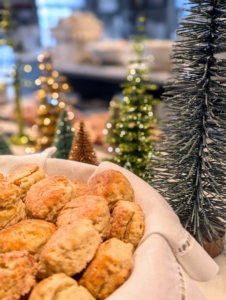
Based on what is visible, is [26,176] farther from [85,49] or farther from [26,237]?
[85,49]

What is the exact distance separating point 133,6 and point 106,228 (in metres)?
3.42

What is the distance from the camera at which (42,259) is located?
45 cm

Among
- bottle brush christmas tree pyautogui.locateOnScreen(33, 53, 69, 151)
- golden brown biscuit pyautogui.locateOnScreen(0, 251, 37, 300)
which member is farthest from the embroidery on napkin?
bottle brush christmas tree pyautogui.locateOnScreen(33, 53, 69, 151)

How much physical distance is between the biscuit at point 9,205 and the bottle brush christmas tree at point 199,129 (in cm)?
31

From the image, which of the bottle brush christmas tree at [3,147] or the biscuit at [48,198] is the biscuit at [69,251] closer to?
the biscuit at [48,198]

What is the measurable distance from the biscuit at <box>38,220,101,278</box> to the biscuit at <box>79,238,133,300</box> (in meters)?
0.01

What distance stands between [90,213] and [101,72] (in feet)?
6.88

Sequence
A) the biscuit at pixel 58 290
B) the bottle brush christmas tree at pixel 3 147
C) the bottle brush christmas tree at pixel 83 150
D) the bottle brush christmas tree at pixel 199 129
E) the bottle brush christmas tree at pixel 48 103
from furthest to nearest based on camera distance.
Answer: the bottle brush christmas tree at pixel 48 103, the bottle brush christmas tree at pixel 3 147, the bottle brush christmas tree at pixel 83 150, the bottle brush christmas tree at pixel 199 129, the biscuit at pixel 58 290

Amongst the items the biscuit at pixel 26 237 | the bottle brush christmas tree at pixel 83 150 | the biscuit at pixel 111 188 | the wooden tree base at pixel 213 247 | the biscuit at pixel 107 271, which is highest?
the biscuit at pixel 111 188

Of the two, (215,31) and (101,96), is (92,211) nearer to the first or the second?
(215,31)

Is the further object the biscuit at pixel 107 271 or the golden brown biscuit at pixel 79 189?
the golden brown biscuit at pixel 79 189

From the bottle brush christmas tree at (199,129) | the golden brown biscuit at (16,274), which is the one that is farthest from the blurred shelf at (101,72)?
the golden brown biscuit at (16,274)

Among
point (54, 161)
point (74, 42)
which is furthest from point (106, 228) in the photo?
point (74, 42)

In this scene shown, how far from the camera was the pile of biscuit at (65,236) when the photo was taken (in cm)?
44
